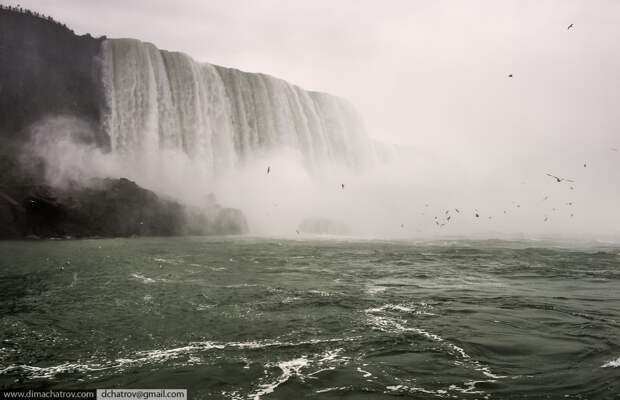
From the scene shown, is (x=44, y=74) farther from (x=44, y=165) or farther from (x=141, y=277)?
(x=141, y=277)

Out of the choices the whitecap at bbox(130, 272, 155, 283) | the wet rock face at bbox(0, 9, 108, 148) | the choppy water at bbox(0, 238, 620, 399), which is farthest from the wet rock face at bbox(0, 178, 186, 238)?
the whitecap at bbox(130, 272, 155, 283)

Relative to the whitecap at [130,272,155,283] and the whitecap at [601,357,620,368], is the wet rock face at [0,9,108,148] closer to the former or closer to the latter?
the whitecap at [130,272,155,283]

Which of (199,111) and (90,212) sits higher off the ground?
(199,111)

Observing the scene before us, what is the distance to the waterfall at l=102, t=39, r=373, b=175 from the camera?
149 feet

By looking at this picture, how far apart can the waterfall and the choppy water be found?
30.3 m

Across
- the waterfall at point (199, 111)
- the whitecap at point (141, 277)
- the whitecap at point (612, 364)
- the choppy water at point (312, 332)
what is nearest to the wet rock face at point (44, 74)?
the waterfall at point (199, 111)

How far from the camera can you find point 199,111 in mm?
48000

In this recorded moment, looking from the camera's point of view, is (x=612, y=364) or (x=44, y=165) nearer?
(x=612, y=364)

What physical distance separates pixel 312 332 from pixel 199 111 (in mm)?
42803

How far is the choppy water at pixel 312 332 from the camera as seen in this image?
612 centimetres

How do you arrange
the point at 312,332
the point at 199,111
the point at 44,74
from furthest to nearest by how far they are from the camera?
1. the point at 199,111
2. the point at 44,74
3. the point at 312,332

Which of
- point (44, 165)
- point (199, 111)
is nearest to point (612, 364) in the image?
point (44, 165)

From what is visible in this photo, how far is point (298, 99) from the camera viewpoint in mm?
58594

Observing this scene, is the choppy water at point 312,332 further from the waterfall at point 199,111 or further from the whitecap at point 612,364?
the waterfall at point 199,111
